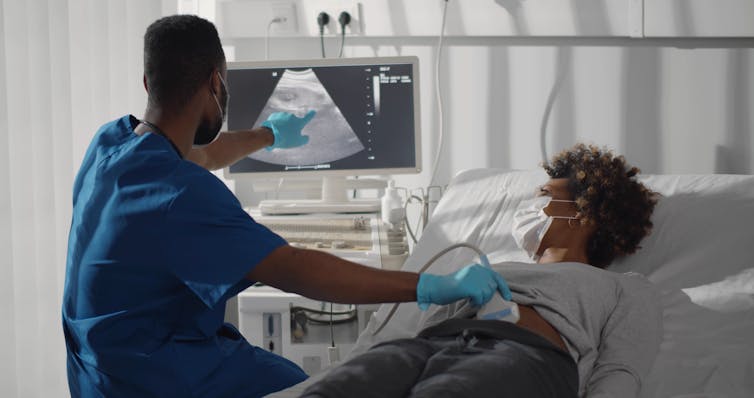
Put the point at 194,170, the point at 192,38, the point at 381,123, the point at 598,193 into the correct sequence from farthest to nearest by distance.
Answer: the point at 381,123
the point at 598,193
the point at 192,38
the point at 194,170

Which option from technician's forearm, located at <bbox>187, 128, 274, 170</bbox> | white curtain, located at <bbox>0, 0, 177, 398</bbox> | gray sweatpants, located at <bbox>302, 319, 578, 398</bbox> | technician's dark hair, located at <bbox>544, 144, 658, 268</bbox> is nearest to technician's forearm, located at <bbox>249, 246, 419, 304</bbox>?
gray sweatpants, located at <bbox>302, 319, 578, 398</bbox>

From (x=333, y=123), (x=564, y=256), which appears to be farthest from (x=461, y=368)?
(x=333, y=123)

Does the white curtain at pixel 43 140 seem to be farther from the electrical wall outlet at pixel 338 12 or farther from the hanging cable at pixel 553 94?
the hanging cable at pixel 553 94

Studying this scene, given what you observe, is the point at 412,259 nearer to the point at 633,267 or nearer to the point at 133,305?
the point at 633,267

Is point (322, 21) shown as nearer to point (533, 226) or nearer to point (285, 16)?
point (285, 16)

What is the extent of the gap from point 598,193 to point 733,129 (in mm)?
797

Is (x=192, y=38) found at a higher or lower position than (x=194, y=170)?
higher

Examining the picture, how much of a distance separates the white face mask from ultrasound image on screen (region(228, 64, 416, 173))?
0.48 m

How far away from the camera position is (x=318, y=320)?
229 cm

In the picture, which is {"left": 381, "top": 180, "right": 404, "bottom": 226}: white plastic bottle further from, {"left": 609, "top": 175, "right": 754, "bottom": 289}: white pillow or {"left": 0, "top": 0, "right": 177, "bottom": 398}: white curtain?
{"left": 0, "top": 0, "right": 177, "bottom": 398}: white curtain

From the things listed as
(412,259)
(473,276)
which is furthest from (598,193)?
(473,276)

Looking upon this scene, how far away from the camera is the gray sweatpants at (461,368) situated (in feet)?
4.19

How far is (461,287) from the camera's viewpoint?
4.82 feet

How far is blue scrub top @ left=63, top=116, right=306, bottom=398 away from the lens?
4.34 ft
